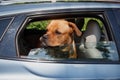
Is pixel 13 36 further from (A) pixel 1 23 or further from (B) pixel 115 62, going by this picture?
(B) pixel 115 62

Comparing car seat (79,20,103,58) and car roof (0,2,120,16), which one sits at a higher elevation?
car roof (0,2,120,16)

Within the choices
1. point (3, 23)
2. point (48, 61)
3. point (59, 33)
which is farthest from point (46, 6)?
point (48, 61)

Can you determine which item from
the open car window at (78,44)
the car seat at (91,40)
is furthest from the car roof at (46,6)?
the car seat at (91,40)

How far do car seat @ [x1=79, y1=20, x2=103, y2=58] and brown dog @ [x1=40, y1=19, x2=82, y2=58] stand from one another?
0.09 meters

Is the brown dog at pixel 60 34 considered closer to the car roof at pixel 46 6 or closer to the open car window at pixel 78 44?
the open car window at pixel 78 44

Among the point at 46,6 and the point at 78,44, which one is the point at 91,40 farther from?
the point at 46,6

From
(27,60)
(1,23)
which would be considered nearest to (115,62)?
(27,60)

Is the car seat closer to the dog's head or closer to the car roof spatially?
the dog's head

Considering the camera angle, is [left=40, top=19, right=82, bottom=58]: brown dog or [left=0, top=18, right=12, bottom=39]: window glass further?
[left=40, top=19, right=82, bottom=58]: brown dog

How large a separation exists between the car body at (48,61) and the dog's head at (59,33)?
13 cm

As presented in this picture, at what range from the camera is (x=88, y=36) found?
15.0 feet

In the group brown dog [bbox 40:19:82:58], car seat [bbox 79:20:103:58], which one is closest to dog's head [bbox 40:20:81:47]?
brown dog [bbox 40:19:82:58]

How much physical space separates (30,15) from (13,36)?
0.88 ft

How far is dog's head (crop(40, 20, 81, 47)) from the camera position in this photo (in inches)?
174
